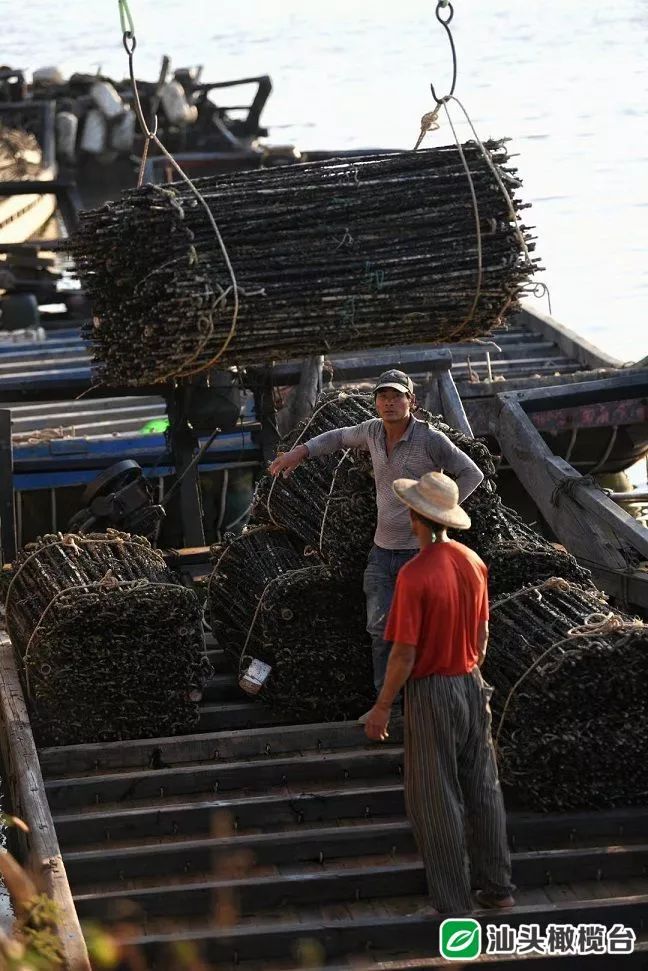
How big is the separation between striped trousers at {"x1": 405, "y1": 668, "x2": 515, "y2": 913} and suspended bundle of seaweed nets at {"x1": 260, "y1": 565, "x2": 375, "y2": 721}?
172 centimetres

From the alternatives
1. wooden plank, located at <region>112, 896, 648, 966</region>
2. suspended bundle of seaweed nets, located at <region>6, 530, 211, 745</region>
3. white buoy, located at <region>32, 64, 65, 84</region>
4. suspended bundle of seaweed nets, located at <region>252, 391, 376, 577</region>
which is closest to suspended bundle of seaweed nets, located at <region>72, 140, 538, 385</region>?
suspended bundle of seaweed nets, located at <region>252, 391, 376, 577</region>

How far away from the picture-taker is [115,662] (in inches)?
304

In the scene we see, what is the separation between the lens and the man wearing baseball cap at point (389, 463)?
23.7ft

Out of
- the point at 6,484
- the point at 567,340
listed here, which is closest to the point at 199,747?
the point at 6,484

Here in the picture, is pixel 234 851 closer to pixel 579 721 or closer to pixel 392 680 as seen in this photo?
pixel 392 680

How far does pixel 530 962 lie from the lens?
6.02 metres

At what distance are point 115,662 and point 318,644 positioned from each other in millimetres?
1011

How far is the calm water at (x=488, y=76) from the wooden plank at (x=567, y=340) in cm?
907

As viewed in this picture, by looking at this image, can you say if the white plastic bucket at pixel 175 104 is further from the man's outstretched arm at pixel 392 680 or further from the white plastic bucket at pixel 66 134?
the man's outstretched arm at pixel 392 680

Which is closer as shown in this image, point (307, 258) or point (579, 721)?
point (579, 721)

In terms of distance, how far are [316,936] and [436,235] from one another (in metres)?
4.04

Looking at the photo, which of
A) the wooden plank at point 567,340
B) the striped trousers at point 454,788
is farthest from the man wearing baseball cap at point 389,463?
the wooden plank at point 567,340

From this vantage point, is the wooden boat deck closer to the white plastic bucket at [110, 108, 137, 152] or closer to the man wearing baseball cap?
the man wearing baseball cap

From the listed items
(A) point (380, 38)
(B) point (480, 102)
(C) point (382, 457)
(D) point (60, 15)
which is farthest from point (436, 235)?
(D) point (60, 15)
